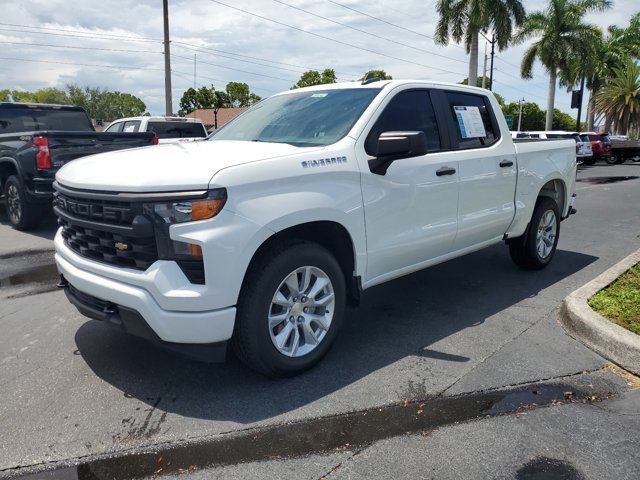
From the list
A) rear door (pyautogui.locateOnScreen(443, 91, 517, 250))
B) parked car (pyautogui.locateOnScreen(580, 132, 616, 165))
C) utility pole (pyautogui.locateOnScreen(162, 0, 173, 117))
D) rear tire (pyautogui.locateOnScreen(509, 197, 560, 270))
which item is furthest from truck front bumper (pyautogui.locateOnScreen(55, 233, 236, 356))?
parked car (pyautogui.locateOnScreen(580, 132, 616, 165))

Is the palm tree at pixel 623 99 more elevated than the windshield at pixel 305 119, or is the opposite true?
the palm tree at pixel 623 99

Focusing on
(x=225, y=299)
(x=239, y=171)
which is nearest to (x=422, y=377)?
(x=225, y=299)

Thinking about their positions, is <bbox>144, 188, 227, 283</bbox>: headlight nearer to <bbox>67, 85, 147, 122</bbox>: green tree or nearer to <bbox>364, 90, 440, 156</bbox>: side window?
<bbox>364, 90, 440, 156</bbox>: side window

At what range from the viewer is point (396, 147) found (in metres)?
3.71

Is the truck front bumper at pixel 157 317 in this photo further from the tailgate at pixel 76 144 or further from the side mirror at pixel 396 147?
the tailgate at pixel 76 144

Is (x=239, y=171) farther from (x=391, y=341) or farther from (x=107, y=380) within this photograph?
(x=391, y=341)

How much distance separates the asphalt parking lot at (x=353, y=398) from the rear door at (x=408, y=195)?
2.15 feet

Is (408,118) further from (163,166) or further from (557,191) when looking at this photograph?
(557,191)

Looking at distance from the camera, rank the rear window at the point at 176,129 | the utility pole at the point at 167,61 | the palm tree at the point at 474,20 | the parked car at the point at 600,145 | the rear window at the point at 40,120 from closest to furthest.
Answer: the rear window at the point at 40,120, the rear window at the point at 176,129, the utility pole at the point at 167,61, the parked car at the point at 600,145, the palm tree at the point at 474,20

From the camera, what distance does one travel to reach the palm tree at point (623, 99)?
4825cm

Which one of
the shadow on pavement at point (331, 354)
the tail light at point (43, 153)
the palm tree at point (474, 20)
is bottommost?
the shadow on pavement at point (331, 354)

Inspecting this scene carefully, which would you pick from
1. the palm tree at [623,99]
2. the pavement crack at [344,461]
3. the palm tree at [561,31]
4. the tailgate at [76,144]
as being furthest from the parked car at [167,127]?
the palm tree at [623,99]

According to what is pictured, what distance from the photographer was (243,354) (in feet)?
10.9

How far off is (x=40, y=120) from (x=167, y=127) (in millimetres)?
3230
